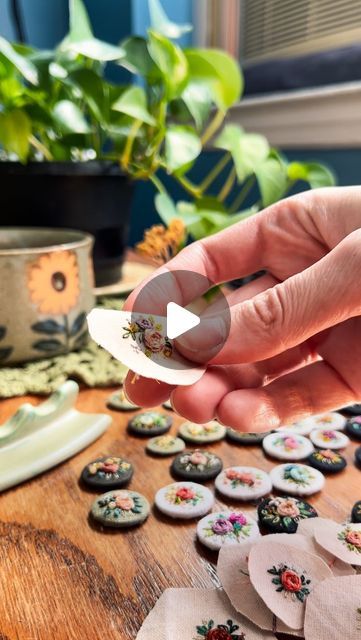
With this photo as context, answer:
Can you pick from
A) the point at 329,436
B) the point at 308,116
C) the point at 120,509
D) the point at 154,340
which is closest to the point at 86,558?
the point at 120,509

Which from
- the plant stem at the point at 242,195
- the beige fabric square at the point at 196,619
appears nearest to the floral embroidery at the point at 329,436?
the beige fabric square at the point at 196,619

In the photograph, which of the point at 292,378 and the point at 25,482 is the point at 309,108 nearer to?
the point at 292,378

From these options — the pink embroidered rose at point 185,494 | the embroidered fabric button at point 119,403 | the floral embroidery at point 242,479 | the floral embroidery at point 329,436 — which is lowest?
the embroidered fabric button at point 119,403

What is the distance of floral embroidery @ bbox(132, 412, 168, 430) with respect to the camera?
1.79ft

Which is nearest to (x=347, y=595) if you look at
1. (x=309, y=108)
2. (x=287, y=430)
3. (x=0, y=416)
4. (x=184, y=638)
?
(x=184, y=638)

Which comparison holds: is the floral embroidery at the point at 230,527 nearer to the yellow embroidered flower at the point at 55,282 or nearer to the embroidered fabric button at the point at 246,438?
the embroidered fabric button at the point at 246,438

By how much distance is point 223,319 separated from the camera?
0.39m

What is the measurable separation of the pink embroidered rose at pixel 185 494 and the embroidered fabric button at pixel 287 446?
0.09m

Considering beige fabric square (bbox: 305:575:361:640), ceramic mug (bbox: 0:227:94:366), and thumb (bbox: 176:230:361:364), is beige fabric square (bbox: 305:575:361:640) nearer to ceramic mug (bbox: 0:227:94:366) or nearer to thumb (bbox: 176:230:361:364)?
thumb (bbox: 176:230:361:364)

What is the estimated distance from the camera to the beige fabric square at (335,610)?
32 centimetres

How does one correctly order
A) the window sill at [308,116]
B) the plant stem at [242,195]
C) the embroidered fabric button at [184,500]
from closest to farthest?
the embroidered fabric button at [184,500] → the window sill at [308,116] → the plant stem at [242,195]

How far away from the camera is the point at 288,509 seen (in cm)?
41

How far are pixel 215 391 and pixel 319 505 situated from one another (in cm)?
12
